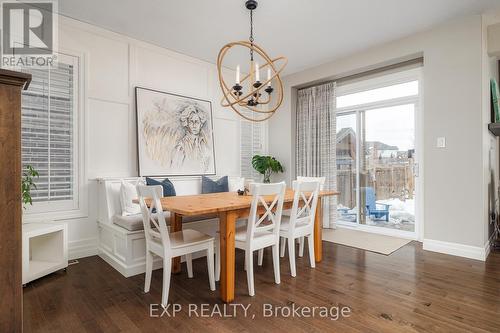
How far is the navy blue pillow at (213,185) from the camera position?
13.6 ft

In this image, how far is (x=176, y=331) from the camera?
175 centimetres

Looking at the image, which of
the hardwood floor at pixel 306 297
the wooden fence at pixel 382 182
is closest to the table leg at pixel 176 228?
the hardwood floor at pixel 306 297

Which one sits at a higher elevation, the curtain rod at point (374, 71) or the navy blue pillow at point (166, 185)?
the curtain rod at point (374, 71)

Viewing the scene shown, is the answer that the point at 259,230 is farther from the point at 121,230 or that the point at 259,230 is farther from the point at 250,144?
the point at 250,144

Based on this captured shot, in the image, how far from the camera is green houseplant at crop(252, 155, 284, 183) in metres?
4.95

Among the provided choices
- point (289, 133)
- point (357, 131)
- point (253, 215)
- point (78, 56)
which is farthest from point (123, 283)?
point (357, 131)

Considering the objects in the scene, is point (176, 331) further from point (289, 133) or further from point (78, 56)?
point (289, 133)

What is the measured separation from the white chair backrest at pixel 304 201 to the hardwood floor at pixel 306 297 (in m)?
0.50

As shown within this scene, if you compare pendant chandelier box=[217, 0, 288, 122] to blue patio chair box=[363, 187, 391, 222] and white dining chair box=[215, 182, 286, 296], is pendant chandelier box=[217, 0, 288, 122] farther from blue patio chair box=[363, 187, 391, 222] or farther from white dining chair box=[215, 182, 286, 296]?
blue patio chair box=[363, 187, 391, 222]

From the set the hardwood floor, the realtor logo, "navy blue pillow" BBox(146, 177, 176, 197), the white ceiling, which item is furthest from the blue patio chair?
the realtor logo

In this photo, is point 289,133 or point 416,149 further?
point 289,133

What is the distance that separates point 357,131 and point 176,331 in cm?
405

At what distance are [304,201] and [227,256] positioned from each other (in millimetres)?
1098

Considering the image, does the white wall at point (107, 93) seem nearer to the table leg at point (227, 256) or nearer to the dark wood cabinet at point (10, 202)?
the table leg at point (227, 256)
